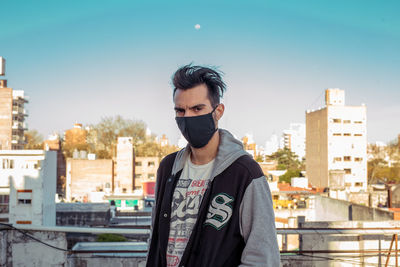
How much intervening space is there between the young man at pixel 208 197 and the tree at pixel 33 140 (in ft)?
205

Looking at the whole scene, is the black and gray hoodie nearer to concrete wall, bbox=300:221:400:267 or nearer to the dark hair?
the dark hair

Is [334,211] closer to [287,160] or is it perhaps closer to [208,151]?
[208,151]

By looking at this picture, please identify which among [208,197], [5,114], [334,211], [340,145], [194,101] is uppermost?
[5,114]

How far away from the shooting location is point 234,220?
1812mm

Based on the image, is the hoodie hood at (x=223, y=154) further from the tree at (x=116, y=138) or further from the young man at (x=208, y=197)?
the tree at (x=116, y=138)

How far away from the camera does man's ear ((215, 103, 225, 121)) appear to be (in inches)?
79.4

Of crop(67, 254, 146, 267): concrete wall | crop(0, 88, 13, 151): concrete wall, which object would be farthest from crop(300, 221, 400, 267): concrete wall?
crop(0, 88, 13, 151): concrete wall

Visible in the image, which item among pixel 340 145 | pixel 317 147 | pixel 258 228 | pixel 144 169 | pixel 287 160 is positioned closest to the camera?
pixel 258 228

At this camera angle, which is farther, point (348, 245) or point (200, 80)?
point (348, 245)

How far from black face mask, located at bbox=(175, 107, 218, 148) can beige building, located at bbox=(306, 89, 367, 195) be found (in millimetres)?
53752

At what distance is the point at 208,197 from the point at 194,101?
0.47 metres

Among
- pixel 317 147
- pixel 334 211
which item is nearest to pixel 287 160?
pixel 317 147

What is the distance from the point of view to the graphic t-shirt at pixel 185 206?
76.3 inches

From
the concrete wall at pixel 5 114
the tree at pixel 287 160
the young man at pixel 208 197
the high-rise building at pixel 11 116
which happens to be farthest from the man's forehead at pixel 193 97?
the tree at pixel 287 160
